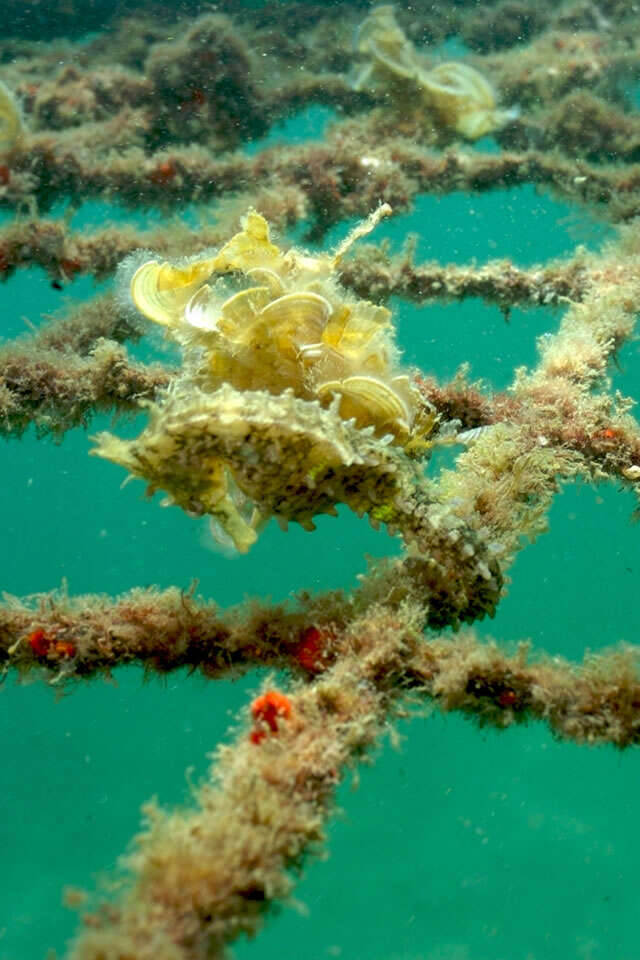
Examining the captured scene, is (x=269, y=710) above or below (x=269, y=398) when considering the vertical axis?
below

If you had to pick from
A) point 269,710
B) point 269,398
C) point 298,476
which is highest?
point 269,398

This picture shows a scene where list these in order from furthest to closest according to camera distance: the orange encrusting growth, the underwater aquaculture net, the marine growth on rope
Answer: the marine growth on rope → the orange encrusting growth → the underwater aquaculture net

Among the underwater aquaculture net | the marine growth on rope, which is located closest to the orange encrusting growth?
the underwater aquaculture net

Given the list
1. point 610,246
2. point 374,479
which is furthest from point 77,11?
point 374,479

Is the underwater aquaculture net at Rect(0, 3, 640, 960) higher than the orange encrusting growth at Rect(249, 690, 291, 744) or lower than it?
higher

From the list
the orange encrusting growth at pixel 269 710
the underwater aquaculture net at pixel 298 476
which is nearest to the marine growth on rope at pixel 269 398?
the underwater aquaculture net at pixel 298 476

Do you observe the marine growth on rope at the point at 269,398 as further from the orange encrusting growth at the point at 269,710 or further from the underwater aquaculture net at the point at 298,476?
the orange encrusting growth at the point at 269,710

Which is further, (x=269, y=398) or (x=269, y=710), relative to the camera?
(x=269, y=398)

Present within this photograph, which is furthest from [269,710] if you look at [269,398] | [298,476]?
[269,398]

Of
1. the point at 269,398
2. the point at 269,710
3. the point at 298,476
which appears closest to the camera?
the point at 269,710

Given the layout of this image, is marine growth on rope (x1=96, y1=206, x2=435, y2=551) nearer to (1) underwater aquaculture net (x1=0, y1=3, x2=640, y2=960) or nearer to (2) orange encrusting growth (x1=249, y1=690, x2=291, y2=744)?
(1) underwater aquaculture net (x1=0, y1=3, x2=640, y2=960)

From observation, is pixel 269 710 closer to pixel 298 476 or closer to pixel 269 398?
pixel 298 476
